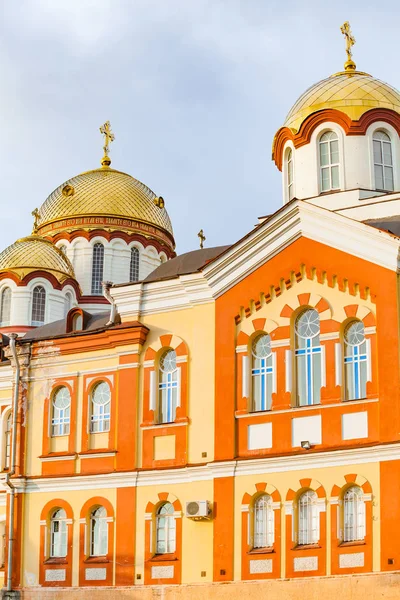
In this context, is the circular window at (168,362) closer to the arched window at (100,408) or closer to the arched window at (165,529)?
the arched window at (100,408)

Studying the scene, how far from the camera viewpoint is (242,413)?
2400cm

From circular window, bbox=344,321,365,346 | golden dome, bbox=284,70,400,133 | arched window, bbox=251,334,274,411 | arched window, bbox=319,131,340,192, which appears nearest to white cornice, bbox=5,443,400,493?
arched window, bbox=251,334,274,411

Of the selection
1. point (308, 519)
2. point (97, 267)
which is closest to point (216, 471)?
point (308, 519)

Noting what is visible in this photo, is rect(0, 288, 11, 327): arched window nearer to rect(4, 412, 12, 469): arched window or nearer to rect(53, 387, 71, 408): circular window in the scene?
rect(4, 412, 12, 469): arched window

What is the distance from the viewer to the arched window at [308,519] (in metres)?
22.7

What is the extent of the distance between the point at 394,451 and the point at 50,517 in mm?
8987

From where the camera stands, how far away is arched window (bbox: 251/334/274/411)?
24.0 metres

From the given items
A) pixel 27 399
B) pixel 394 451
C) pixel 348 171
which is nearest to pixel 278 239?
pixel 348 171

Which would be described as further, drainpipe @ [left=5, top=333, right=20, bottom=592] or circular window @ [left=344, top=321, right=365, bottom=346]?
drainpipe @ [left=5, top=333, right=20, bottom=592]

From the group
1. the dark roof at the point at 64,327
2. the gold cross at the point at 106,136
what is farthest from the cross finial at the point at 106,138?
the dark roof at the point at 64,327

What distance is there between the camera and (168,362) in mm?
25719

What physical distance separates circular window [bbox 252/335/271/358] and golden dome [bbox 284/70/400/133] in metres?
6.25

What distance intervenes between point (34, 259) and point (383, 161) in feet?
49.8

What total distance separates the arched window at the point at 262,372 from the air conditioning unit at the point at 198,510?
2.31m
